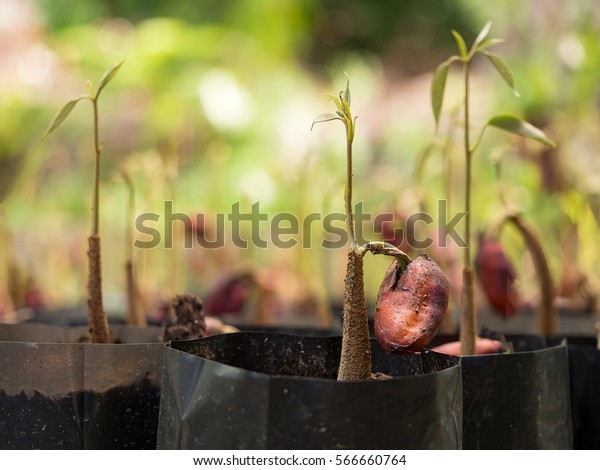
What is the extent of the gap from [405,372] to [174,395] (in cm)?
16

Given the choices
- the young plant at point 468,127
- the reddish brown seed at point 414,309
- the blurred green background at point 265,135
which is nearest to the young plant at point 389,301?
the reddish brown seed at point 414,309

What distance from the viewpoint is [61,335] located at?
65cm

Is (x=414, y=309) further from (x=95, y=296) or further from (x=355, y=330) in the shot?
(x=95, y=296)

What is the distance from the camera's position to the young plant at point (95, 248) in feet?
1.73

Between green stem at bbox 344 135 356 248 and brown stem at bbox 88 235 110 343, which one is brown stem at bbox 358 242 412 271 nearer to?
green stem at bbox 344 135 356 248

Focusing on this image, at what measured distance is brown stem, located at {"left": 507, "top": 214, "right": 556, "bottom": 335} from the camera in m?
0.70

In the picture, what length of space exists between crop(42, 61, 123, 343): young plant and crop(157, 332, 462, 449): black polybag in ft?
0.41

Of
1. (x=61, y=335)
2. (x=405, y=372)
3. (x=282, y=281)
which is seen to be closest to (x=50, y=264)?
(x=282, y=281)

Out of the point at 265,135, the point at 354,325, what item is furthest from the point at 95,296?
the point at 265,135

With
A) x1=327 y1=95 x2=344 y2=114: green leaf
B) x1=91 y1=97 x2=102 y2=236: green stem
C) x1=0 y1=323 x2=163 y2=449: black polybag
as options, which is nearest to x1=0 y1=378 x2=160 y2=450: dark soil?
x1=0 y1=323 x2=163 y2=449: black polybag

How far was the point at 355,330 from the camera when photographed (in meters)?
0.46

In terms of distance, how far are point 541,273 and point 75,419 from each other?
44 cm

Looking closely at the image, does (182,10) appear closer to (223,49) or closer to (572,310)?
(223,49)

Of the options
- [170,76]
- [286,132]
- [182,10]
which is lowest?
[286,132]
